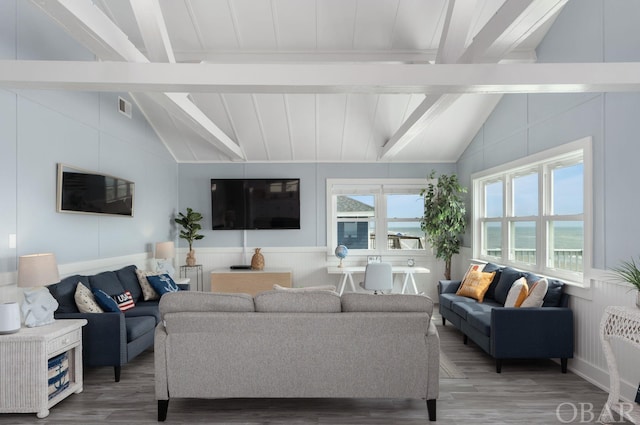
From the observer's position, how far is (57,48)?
13.4 feet

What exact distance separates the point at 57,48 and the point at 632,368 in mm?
5786

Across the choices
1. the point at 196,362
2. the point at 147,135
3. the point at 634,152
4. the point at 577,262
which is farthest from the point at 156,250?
the point at 634,152

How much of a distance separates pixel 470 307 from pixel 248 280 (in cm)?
356

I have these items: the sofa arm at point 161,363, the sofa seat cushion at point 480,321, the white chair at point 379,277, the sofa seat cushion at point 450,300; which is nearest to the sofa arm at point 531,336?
the sofa seat cushion at point 480,321

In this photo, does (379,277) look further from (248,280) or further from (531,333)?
(248,280)

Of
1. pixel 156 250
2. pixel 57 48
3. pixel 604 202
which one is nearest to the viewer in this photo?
pixel 604 202

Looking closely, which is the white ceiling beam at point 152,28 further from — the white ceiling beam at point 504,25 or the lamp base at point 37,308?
the white ceiling beam at point 504,25

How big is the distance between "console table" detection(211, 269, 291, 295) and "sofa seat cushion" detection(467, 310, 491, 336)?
10.5 ft

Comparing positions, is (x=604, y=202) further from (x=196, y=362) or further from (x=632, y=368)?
(x=196, y=362)

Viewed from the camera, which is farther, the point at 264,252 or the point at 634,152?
the point at 264,252

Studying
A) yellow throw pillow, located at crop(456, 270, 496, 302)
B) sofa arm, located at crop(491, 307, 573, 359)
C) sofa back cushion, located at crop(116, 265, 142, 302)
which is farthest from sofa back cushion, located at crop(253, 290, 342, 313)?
yellow throw pillow, located at crop(456, 270, 496, 302)

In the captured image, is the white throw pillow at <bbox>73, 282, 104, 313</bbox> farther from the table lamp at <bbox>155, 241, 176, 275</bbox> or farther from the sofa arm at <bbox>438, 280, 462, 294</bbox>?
the sofa arm at <bbox>438, 280, 462, 294</bbox>

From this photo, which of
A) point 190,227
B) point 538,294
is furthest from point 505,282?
point 190,227

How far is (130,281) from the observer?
5066 mm
